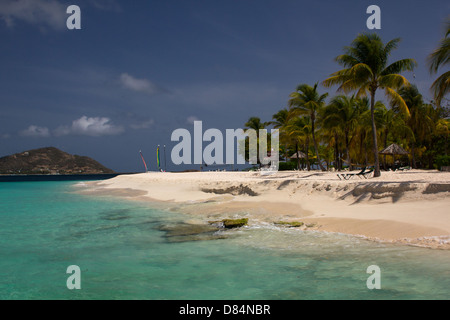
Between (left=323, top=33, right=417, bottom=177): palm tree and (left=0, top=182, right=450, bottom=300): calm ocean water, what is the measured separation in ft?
42.7

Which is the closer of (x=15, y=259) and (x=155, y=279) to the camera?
(x=155, y=279)

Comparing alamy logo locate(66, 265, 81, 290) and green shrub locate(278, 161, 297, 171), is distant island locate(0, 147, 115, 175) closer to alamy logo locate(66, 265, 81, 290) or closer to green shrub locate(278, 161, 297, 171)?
green shrub locate(278, 161, 297, 171)

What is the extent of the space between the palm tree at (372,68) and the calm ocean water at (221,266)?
1301 centimetres

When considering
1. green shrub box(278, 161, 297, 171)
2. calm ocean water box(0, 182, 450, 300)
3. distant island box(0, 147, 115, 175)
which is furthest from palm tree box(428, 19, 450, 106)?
distant island box(0, 147, 115, 175)

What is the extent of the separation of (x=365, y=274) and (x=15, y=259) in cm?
956

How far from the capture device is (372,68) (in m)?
19.8

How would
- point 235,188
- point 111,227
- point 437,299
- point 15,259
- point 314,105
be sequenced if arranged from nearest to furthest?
point 437,299 < point 15,259 < point 111,227 < point 235,188 < point 314,105

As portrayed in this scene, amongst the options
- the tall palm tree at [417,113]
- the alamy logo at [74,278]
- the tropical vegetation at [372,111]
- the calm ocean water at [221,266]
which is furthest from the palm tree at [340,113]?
the alamy logo at [74,278]

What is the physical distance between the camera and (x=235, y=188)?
2336 centimetres

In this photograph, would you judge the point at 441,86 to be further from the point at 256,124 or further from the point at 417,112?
the point at 256,124

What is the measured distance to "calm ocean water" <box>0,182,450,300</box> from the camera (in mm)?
6125

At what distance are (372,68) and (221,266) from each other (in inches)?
694
